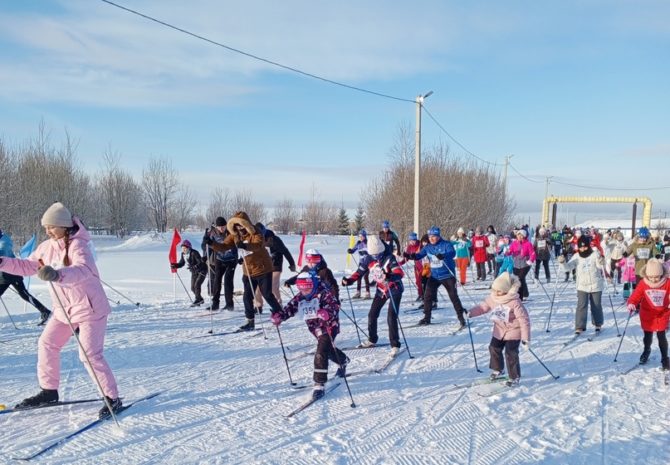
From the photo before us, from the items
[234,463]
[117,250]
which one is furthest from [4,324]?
[117,250]

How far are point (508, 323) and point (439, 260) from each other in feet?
10.2

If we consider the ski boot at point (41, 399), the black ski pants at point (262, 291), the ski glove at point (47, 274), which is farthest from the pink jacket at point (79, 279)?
the black ski pants at point (262, 291)

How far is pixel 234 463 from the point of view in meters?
3.47

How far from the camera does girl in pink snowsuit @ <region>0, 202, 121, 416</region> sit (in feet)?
13.5

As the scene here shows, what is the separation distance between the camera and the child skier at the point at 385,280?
645cm

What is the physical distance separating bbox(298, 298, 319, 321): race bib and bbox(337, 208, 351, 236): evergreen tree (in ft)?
151

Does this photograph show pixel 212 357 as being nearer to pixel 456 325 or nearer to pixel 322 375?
pixel 322 375

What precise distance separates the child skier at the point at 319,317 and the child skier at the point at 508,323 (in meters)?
1.61

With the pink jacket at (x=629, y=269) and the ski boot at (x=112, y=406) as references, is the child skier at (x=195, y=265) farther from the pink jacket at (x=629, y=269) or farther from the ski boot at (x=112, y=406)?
the pink jacket at (x=629, y=269)

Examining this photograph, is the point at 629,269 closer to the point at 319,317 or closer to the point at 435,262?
the point at 435,262

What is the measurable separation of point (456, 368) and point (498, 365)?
2.38ft

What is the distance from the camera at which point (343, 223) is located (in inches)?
2078

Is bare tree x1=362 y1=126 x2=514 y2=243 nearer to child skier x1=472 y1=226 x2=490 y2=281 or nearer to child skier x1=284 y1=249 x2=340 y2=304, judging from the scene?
child skier x1=472 y1=226 x2=490 y2=281

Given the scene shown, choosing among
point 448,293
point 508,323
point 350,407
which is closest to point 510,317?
point 508,323
